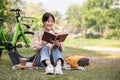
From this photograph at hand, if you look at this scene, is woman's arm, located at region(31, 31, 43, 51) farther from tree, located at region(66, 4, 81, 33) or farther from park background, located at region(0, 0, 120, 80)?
tree, located at region(66, 4, 81, 33)

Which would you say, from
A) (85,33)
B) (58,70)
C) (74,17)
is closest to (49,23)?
(58,70)

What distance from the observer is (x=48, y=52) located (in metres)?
6.50

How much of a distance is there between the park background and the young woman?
0.57ft

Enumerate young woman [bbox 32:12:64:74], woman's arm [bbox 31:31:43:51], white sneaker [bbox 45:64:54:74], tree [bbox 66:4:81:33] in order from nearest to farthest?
white sneaker [bbox 45:64:54:74]
young woman [bbox 32:12:64:74]
woman's arm [bbox 31:31:43:51]
tree [bbox 66:4:81:33]

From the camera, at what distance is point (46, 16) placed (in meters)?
6.83

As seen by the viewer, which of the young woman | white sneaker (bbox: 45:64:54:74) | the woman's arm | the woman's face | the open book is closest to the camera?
white sneaker (bbox: 45:64:54:74)

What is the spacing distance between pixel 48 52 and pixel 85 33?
181 feet

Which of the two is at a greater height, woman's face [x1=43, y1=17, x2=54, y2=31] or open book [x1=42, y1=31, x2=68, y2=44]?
woman's face [x1=43, y1=17, x2=54, y2=31]

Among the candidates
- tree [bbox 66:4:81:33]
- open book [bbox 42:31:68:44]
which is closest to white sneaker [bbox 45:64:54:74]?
open book [bbox 42:31:68:44]

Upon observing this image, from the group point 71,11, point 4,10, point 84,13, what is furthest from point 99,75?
point 71,11

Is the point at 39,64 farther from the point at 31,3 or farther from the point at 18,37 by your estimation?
the point at 31,3

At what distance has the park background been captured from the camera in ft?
20.4

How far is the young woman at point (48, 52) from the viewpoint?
6.22 metres

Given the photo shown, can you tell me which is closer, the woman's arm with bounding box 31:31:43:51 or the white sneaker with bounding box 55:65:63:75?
the white sneaker with bounding box 55:65:63:75
